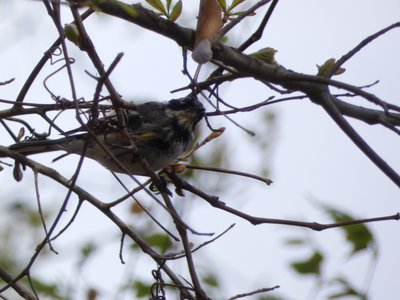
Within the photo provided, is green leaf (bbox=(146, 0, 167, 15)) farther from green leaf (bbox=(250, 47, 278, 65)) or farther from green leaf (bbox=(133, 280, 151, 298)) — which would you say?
green leaf (bbox=(133, 280, 151, 298))

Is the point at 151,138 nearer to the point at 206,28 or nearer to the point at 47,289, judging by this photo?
the point at 47,289

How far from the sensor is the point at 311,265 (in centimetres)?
379

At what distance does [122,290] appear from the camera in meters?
4.42

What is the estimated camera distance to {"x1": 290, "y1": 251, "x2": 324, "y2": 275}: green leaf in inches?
148

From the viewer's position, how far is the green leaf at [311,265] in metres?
3.75

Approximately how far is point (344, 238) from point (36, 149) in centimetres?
187

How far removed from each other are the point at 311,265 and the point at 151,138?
145 centimetres

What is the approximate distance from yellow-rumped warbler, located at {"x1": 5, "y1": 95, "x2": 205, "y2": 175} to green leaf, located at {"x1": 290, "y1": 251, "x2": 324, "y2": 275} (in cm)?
103

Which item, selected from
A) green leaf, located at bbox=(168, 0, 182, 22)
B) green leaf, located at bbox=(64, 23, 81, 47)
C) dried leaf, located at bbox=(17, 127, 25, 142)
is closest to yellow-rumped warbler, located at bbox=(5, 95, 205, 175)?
dried leaf, located at bbox=(17, 127, 25, 142)

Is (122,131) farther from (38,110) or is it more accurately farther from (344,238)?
(344,238)

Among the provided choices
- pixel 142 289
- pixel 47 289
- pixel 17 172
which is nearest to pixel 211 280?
pixel 142 289

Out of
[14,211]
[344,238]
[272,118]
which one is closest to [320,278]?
[344,238]

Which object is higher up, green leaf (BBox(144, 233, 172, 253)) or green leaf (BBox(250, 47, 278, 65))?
green leaf (BBox(144, 233, 172, 253))

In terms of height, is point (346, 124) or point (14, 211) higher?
point (14, 211)
